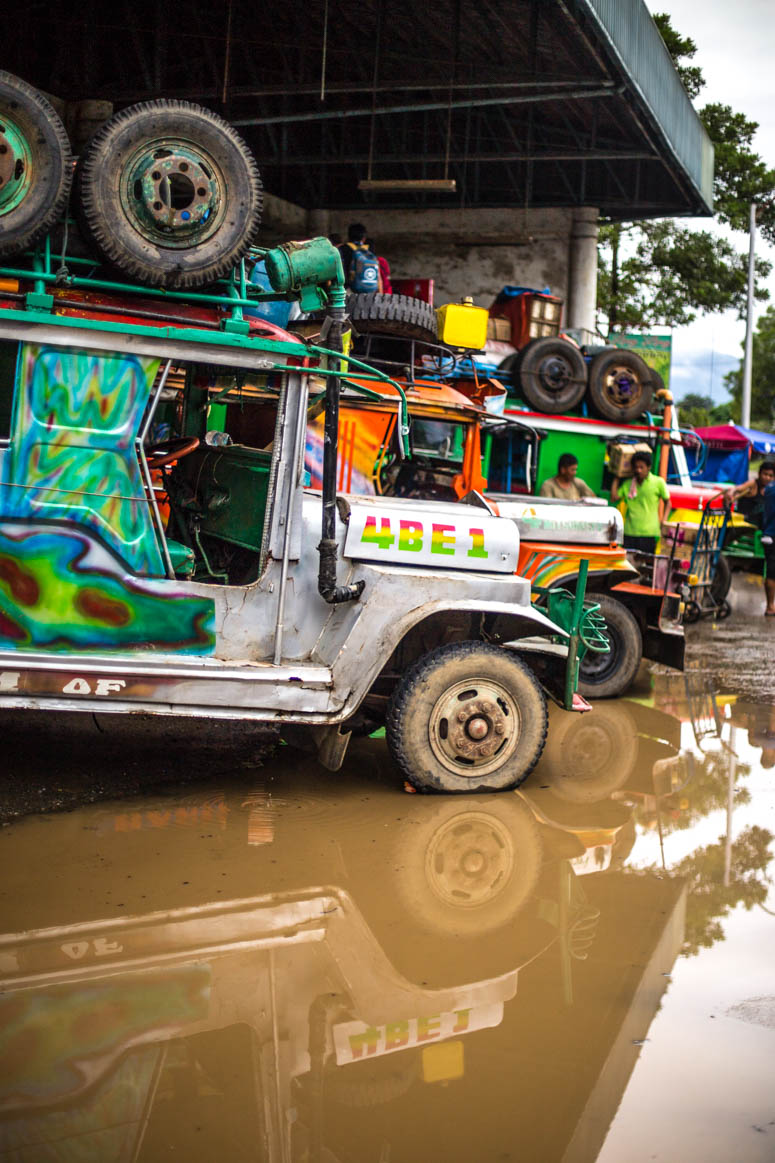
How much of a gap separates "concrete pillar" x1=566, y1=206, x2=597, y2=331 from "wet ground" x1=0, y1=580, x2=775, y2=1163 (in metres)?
14.4

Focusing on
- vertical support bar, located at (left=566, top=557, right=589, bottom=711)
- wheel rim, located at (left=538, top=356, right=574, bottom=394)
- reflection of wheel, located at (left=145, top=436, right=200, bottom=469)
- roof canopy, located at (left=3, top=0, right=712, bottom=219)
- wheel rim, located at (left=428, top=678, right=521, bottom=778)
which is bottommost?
wheel rim, located at (left=428, top=678, right=521, bottom=778)

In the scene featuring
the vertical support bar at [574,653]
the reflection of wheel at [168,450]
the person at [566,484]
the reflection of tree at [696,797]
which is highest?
the person at [566,484]

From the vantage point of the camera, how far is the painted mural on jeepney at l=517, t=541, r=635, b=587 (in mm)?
7477

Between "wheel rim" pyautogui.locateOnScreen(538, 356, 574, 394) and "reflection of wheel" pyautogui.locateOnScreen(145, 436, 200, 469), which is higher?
"wheel rim" pyautogui.locateOnScreen(538, 356, 574, 394)

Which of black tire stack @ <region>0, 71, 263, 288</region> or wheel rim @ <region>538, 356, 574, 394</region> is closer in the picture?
black tire stack @ <region>0, 71, 263, 288</region>

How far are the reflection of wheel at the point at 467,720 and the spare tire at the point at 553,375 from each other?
23.6ft

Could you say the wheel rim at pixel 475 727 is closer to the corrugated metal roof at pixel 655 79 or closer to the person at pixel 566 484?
the person at pixel 566 484

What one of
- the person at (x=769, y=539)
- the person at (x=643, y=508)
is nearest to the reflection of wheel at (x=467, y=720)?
the person at (x=643, y=508)

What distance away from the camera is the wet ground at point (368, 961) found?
2.75m

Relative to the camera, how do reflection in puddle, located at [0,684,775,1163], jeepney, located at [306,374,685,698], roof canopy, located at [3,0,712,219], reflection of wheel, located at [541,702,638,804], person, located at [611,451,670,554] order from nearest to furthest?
A: reflection in puddle, located at [0,684,775,1163] → reflection of wheel, located at [541,702,638,804] → jeepney, located at [306,374,685,698] → person, located at [611,451,670,554] → roof canopy, located at [3,0,712,219]

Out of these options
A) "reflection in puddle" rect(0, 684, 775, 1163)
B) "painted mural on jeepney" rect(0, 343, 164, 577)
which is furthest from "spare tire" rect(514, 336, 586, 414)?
"painted mural on jeepney" rect(0, 343, 164, 577)

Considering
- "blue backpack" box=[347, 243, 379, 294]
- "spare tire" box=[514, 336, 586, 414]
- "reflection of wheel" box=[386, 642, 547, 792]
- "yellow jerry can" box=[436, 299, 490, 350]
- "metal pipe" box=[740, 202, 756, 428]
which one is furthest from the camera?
"metal pipe" box=[740, 202, 756, 428]

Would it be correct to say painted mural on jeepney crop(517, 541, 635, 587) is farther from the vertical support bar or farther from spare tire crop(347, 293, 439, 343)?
spare tire crop(347, 293, 439, 343)

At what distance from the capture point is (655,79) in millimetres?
14664
